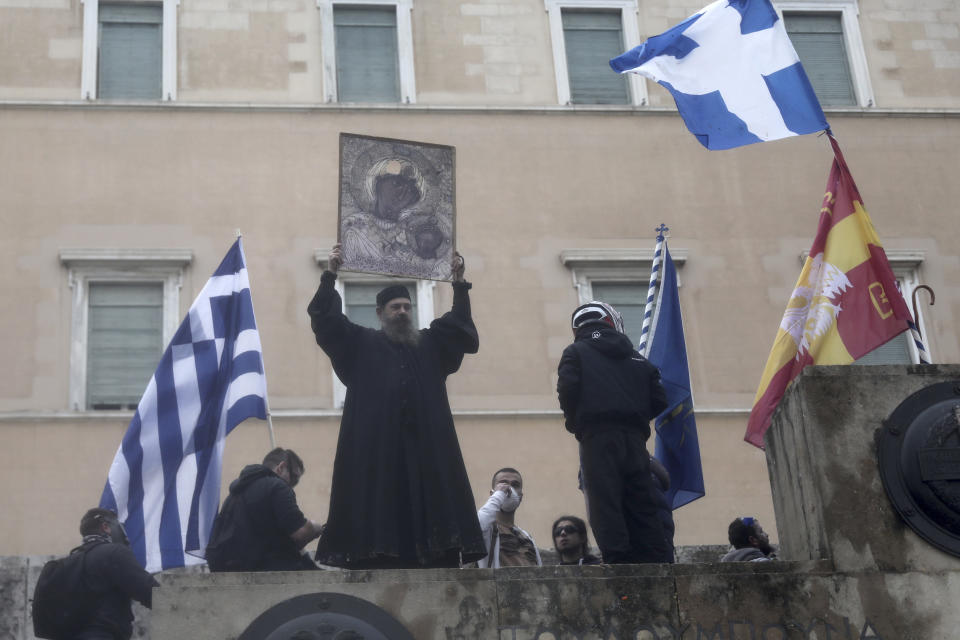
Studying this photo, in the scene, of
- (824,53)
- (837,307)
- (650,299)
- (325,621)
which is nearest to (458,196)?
(824,53)

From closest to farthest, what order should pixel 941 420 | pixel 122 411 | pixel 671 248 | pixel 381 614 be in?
pixel 381 614, pixel 941 420, pixel 122 411, pixel 671 248

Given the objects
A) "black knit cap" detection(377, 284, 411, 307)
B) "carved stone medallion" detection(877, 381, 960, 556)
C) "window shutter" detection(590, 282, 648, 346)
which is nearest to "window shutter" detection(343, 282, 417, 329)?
"window shutter" detection(590, 282, 648, 346)

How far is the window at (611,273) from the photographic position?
18625 mm

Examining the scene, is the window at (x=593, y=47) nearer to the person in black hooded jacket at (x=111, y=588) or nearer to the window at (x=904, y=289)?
the window at (x=904, y=289)

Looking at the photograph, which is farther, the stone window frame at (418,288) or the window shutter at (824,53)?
the window shutter at (824,53)

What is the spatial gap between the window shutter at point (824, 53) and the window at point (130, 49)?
24.1 ft

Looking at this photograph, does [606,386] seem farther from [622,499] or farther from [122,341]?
[122,341]

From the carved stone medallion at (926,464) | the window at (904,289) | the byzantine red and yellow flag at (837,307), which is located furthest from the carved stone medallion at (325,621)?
the window at (904,289)

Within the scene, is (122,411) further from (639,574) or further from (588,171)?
(639,574)

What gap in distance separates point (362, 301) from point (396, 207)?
948 cm

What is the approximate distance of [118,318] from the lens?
17938 mm

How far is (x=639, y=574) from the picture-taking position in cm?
715

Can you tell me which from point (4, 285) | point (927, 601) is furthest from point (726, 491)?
point (927, 601)

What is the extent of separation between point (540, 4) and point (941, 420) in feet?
44.0
